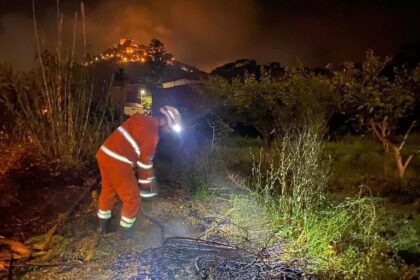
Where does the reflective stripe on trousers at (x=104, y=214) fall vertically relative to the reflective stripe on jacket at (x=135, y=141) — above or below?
below

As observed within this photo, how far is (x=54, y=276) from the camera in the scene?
13.0 feet

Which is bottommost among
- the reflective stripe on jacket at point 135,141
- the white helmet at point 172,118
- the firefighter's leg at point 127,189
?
the firefighter's leg at point 127,189

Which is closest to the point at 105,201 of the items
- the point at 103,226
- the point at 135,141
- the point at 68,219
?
the point at 103,226

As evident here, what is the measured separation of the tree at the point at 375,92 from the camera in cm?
795

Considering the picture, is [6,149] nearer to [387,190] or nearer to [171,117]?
[171,117]

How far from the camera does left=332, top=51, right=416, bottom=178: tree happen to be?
7949mm

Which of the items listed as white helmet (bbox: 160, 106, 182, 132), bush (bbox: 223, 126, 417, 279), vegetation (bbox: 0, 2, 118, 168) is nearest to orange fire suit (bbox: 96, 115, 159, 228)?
white helmet (bbox: 160, 106, 182, 132)

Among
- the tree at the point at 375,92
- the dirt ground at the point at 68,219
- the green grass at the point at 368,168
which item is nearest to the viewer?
the dirt ground at the point at 68,219

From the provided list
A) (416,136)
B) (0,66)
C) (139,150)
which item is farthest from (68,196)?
(416,136)

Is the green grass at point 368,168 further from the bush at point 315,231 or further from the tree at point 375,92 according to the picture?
the bush at point 315,231

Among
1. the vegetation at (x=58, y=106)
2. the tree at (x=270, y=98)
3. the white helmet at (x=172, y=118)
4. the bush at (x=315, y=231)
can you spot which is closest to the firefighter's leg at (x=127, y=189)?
the white helmet at (x=172, y=118)

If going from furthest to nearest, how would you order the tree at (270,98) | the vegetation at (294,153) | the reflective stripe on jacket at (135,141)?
the tree at (270,98) → the vegetation at (294,153) → the reflective stripe on jacket at (135,141)

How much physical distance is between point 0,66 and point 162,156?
11.1 ft

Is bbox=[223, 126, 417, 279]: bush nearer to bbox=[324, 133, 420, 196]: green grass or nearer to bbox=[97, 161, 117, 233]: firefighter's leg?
bbox=[97, 161, 117, 233]: firefighter's leg
